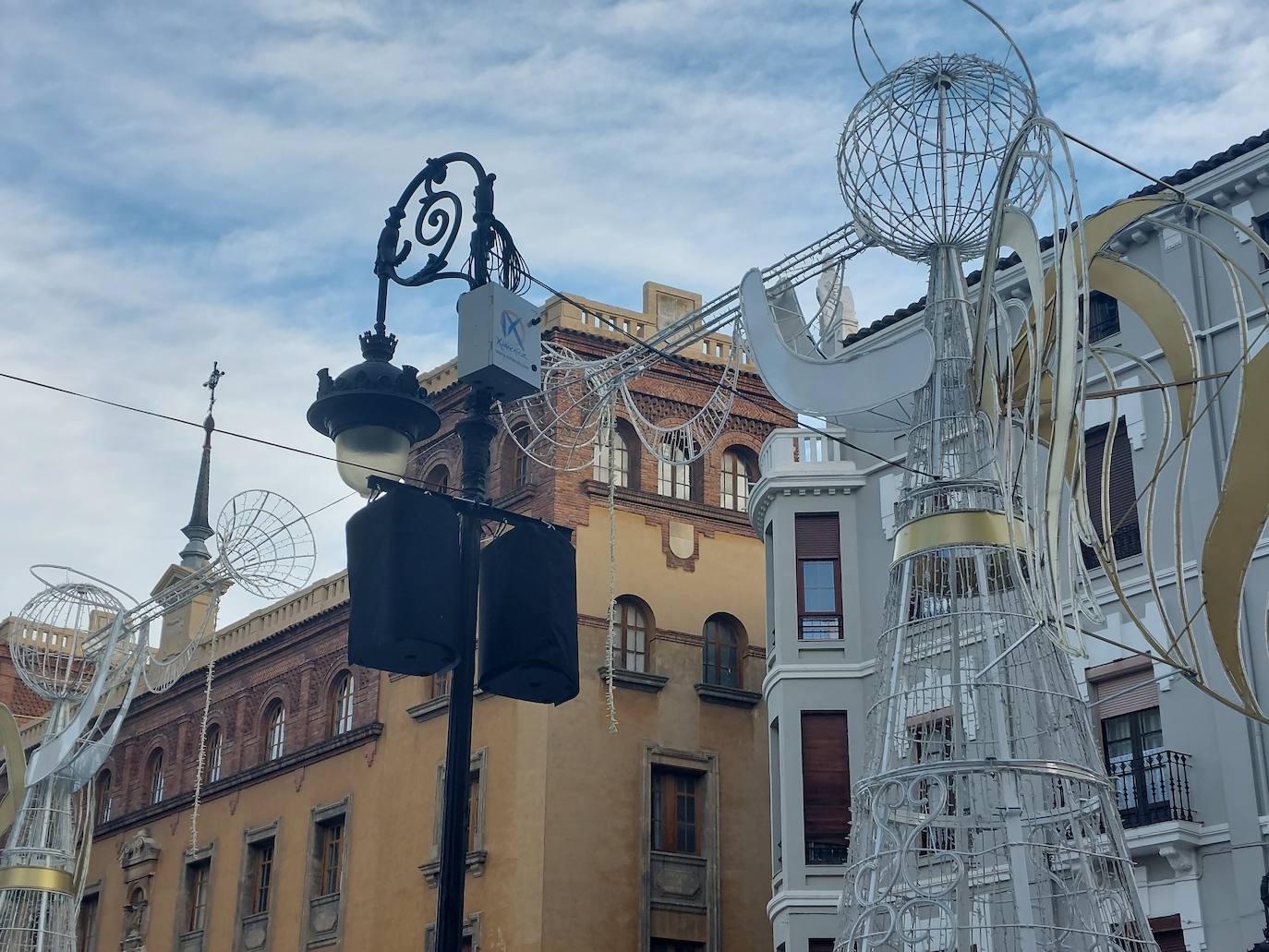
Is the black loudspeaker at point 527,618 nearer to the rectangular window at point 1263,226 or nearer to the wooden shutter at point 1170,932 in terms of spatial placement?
the wooden shutter at point 1170,932

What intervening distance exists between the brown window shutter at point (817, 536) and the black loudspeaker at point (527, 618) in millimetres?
15863

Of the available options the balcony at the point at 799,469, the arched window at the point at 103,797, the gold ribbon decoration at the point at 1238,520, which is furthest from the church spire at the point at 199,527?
the gold ribbon decoration at the point at 1238,520

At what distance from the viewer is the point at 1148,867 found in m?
19.1

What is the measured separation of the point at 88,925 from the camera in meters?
40.2

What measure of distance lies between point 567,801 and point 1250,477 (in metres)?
19.9

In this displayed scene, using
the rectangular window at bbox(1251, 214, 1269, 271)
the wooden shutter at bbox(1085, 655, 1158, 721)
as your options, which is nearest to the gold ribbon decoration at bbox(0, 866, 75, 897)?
the wooden shutter at bbox(1085, 655, 1158, 721)

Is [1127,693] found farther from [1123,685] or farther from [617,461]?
[617,461]

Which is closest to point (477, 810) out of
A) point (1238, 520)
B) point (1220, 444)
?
point (1220, 444)

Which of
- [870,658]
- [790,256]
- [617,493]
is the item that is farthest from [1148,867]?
[617,493]

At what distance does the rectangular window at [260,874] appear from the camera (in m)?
34.1

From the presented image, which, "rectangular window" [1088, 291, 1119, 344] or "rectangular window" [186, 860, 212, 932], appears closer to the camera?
"rectangular window" [1088, 291, 1119, 344]

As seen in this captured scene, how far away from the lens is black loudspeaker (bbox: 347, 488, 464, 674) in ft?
28.0

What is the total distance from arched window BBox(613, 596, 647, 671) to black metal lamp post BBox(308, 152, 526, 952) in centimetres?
1947

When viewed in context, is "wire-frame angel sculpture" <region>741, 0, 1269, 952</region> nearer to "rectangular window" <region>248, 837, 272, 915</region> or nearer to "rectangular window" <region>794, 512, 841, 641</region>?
"rectangular window" <region>794, 512, 841, 641</region>
